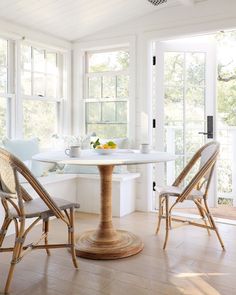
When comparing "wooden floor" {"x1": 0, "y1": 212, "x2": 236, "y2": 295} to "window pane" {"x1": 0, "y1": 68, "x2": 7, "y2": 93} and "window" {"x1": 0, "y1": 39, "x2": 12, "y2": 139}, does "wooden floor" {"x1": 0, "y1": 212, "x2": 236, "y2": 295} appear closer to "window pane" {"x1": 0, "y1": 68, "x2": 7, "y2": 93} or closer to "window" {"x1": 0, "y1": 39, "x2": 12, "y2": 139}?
"window" {"x1": 0, "y1": 39, "x2": 12, "y2": 139}

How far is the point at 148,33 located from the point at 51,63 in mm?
1374

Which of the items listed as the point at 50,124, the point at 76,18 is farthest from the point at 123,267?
the point at 76,18

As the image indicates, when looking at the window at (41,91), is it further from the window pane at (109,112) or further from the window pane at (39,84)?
the window pane at (109,112)

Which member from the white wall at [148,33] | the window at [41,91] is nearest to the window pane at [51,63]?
the window at [41,91]

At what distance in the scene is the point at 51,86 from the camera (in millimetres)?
4664

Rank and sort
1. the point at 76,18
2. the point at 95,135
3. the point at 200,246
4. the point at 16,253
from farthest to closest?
the point at 95,135, the point at 76,18, the point at 200,246, the point at 16,253

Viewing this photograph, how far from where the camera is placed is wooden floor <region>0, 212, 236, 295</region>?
2172mm

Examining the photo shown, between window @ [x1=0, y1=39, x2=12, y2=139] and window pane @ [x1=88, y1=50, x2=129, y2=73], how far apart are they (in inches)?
48.6

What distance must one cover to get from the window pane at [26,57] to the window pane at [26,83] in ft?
0.24

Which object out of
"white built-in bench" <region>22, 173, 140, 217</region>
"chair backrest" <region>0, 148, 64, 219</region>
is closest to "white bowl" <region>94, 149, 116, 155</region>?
"chair backrest" <region>0, 148, 64, 219</region>

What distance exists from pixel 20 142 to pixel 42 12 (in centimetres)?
147

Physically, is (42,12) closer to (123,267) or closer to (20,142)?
(20,142)

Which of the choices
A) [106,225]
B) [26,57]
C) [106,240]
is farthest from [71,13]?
[106,240]

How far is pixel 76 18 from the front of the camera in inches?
162
